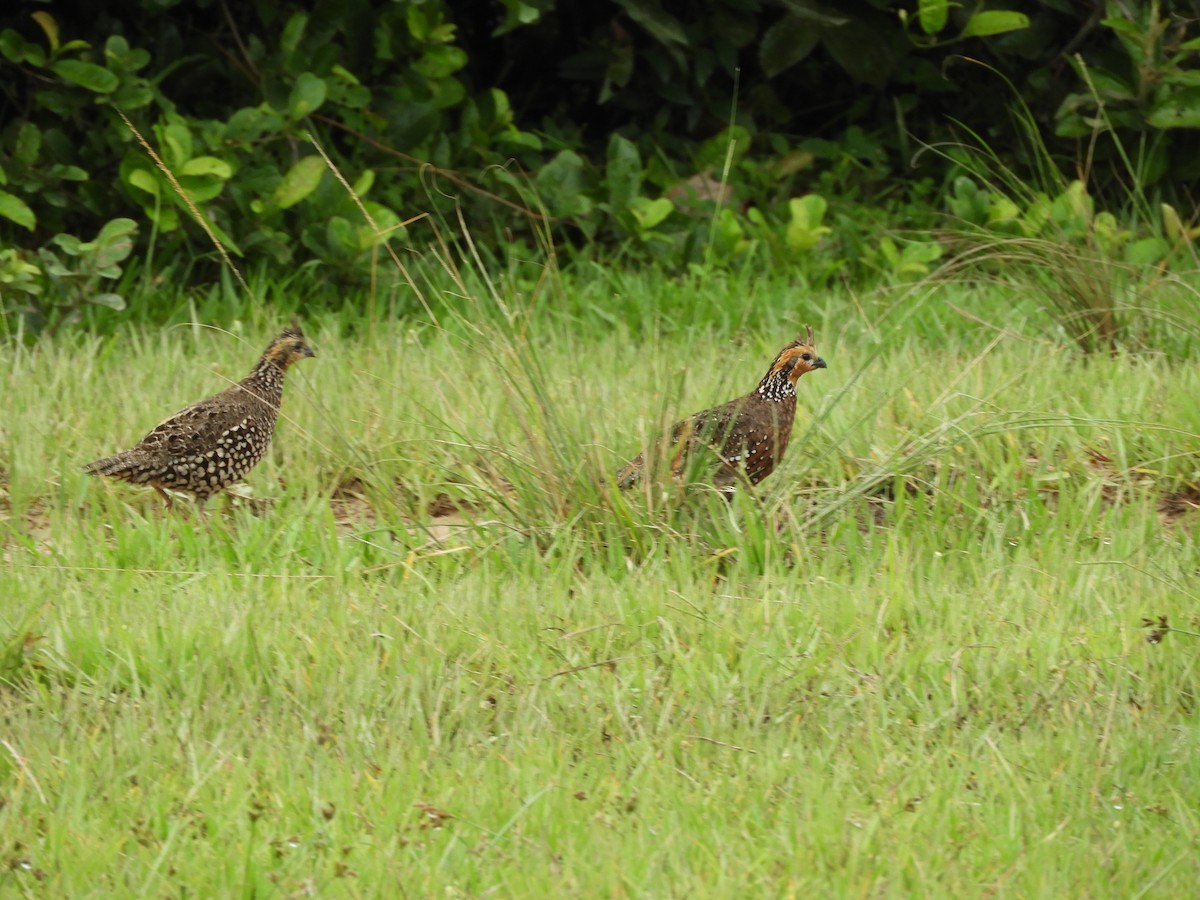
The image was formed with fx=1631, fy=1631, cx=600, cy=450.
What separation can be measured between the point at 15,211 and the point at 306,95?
51.0 inches

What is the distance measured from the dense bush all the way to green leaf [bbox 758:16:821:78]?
0.4 inches

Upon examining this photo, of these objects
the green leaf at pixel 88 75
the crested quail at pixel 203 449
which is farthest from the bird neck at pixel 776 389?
the green leaf at pixel 88 75

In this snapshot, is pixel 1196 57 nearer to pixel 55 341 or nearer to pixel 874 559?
pixel 874 559

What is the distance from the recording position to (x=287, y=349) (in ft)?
18.2

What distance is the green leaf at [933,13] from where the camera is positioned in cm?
726

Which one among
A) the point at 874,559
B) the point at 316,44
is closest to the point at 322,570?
the point at 874,559

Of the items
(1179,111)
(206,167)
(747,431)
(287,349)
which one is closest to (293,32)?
(206,167)

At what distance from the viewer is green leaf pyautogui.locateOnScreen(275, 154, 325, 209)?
688cm

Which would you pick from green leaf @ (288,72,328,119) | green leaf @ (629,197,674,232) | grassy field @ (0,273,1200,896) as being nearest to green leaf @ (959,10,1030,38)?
green leaf @ (629,197,674,232)

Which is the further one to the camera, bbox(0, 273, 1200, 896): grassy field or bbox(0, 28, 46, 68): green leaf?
bbox(0, 28, 46, 68): green leaf

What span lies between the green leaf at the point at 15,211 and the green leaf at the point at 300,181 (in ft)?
3.36

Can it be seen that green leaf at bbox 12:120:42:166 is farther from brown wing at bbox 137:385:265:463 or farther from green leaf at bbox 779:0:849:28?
green leaf at bbox 779:0:849:28

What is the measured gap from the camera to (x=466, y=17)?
846 centimetres

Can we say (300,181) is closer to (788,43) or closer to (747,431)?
(788,43)
